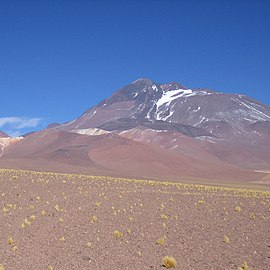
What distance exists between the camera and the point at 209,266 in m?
14.7

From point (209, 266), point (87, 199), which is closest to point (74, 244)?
point (209, 266)

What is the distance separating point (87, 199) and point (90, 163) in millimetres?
82596

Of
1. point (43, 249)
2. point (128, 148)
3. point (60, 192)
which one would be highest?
point (128, 148)

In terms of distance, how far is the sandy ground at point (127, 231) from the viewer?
15258mm

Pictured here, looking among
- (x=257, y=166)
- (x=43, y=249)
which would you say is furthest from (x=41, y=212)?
(x=257, y=166)

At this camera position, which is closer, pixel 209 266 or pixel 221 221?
pixel 209 266

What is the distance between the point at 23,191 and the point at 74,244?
513 inches

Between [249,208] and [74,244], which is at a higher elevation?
[249,208]

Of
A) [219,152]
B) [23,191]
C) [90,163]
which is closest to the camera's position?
[23,191]

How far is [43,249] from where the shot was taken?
16359mm

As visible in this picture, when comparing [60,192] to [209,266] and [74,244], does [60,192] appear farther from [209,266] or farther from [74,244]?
[209,266]

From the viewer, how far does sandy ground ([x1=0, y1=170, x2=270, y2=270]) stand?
15258mm

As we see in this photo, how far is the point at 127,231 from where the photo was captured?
62.5 ft

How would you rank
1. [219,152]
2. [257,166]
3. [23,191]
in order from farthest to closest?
[219,152] < [257,166] < [23,191]
